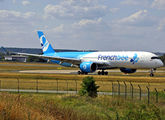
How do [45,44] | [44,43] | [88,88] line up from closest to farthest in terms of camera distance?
[88,88] → [45,44] → [44,43]

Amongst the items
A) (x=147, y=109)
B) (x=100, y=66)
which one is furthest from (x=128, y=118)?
(x=100, y=66)

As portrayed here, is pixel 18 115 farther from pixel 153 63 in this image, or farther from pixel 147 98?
pixel 153 63

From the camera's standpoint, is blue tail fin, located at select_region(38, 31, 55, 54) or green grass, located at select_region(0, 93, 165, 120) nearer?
green grass, located at select_region(0, 93, 165, 120)

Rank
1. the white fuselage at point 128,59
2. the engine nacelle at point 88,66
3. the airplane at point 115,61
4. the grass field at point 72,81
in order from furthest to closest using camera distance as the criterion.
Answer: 1. the engine nacelle at point 88,66
2. the airplane at point 115,61
3. the white fuselage at point 128,59
4. the grass field at point 72,81

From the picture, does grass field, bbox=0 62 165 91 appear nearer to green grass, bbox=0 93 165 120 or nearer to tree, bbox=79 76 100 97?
tree, bbox=79 76 100 97

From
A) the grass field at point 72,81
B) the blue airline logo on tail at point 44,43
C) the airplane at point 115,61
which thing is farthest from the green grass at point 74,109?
the blue airline logo on tail at point 44,43

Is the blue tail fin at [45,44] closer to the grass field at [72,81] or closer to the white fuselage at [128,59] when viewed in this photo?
the white fuselage at [128,59]

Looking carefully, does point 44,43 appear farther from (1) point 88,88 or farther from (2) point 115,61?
(1) point 88,88

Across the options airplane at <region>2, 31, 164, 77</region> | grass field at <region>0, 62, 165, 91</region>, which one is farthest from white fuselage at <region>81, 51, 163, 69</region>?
grass field at <region>0, 62, 165, 91</region>

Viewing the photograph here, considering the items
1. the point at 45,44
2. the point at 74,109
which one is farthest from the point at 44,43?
the point at 74,109

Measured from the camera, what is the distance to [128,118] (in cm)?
2020

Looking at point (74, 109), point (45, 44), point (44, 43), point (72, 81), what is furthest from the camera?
point (44, 43)

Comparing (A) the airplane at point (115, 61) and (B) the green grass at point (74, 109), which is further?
(A) the airplane at point (115, 61)

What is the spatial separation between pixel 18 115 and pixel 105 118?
6416 millimetres
